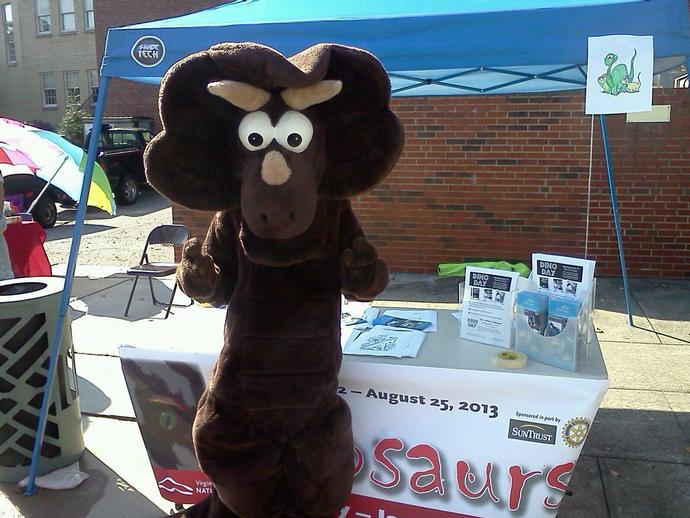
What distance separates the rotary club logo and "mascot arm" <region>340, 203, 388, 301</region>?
0.86 meters

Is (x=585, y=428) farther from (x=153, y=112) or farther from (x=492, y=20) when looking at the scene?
(x=153, y=112)

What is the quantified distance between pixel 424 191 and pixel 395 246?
717 millimetres

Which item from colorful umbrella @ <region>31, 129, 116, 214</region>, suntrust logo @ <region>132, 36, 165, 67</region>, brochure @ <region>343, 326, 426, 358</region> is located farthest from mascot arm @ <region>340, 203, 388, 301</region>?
colorful umbrella @ <region>31, 129, 116, 214</region>

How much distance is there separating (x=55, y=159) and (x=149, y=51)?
3.50 meters

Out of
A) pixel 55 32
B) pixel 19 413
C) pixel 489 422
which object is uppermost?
pixel 55 32

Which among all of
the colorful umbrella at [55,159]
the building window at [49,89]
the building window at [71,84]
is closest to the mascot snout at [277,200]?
the colorful umbrella at [55,159]

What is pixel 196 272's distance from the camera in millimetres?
2129

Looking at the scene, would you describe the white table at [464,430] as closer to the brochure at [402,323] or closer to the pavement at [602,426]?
the brochure at [402,323]

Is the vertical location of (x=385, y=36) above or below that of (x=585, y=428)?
above

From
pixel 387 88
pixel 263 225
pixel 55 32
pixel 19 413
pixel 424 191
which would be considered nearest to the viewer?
pixel 263 225

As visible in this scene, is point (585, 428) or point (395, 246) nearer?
point (585, 428)

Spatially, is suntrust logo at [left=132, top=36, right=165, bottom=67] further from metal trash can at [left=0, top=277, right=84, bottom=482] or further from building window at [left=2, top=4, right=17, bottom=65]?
building window at [left=2, top=4, right=17, bottom=65]

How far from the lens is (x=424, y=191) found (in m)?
6.81

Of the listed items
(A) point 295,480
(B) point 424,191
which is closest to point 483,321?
(A) point 295,480
